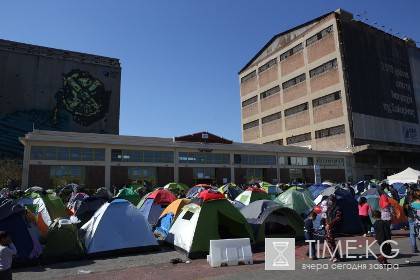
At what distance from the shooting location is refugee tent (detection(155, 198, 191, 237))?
12266 mm

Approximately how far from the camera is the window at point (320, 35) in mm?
50234

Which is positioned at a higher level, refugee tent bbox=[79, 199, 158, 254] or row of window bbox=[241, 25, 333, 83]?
row of window bbox=[241, 25, 333, 83]

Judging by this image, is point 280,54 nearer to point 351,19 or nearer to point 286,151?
point 351,19

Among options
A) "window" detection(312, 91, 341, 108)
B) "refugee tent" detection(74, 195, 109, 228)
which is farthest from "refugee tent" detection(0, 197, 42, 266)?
"window" detection(312, 91, 341, 108)

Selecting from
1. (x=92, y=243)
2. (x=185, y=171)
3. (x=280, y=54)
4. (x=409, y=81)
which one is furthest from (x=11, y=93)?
(x=409, y=81)

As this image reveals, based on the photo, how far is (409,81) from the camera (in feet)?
184

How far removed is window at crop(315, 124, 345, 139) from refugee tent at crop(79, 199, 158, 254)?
142 ft

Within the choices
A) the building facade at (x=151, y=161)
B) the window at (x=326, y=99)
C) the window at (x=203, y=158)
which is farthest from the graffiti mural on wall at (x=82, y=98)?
the window at (x=326, y=99)

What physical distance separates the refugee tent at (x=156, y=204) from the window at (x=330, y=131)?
3888cm

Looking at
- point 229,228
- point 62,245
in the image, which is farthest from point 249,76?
point 62,245

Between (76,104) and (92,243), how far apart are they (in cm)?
6457

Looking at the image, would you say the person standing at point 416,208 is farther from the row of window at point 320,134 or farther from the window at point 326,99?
the window at point 326,99

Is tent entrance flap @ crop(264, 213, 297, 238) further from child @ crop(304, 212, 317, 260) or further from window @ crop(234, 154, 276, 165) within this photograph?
window @ crop(234, 154, 276, 165)

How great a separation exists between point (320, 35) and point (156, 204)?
47.3 metres
